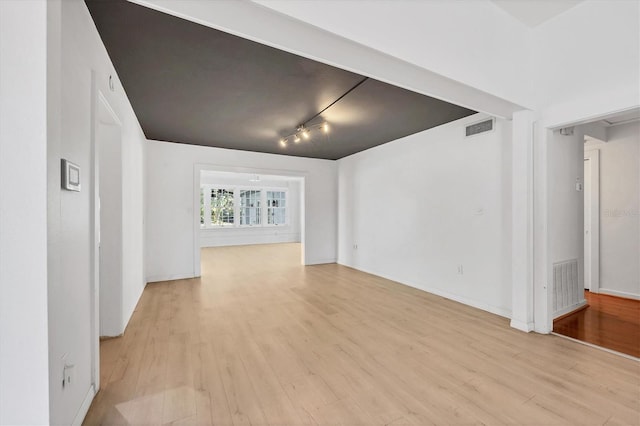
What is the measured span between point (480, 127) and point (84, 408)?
4525 millimetres

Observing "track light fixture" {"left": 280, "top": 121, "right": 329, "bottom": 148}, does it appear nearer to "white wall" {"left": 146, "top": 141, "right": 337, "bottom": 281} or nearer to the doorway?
"white wall" {"left": 146, "top": 141, "right": 337, "bottom": 281}

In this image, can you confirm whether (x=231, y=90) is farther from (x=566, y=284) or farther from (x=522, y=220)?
(x=566, y=284)

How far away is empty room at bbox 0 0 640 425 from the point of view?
1.15 m

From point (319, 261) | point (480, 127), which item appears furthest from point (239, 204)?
point (480, 127)

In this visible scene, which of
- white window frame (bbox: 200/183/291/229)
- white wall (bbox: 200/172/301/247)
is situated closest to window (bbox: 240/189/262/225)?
white window frame (bbox: 200/183/291/229)

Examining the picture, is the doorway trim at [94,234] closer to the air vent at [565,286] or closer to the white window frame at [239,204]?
the air vent at [565,286]

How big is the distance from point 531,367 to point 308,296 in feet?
8.59

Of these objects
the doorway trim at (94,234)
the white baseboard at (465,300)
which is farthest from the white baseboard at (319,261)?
the doorway trim at (94,234)

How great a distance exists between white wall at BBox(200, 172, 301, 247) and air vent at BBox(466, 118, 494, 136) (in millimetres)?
7051

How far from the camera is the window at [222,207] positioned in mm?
9734

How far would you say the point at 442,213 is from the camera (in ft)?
13.0

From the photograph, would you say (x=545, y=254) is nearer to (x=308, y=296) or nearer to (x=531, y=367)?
(x=531, y=367)

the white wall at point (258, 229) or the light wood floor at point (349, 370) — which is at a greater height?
the white wall at point (258, 229)

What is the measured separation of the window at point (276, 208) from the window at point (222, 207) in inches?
55.9
